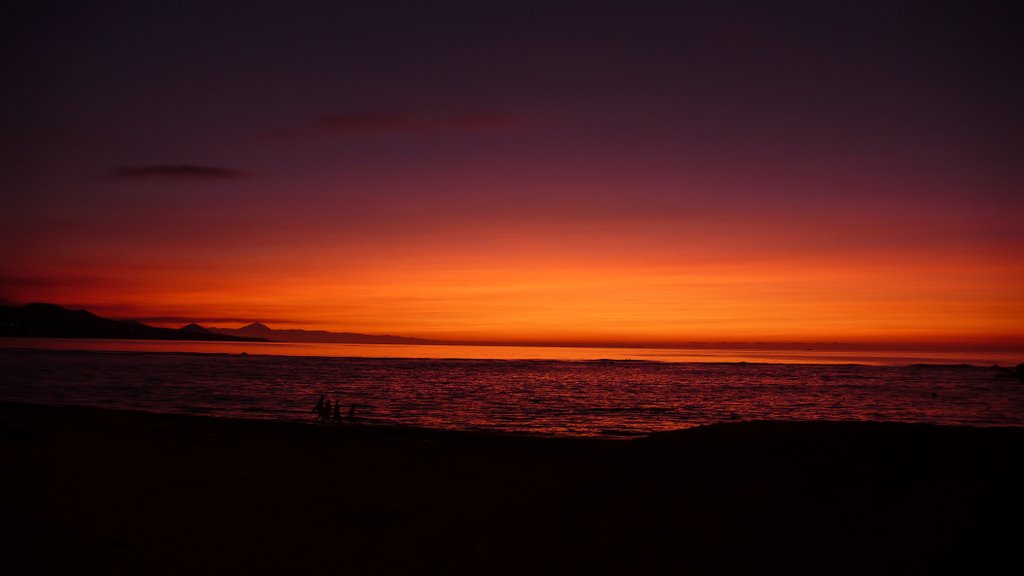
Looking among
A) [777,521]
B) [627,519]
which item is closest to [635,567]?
[627,519]

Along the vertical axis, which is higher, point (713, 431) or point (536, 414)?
point (713, 431)

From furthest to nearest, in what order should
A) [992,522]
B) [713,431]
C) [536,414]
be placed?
1. [536,414]
2. [713,431]
3. [992,522]

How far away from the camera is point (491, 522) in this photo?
10.0 metres

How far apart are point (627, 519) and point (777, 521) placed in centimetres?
204

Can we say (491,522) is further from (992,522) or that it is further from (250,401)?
(250,401)

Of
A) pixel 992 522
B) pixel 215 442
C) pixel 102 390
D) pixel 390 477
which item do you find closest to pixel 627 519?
pixel 992 522

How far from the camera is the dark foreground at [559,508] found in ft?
26.5

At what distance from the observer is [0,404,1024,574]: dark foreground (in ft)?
26.5

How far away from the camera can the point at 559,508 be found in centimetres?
1051

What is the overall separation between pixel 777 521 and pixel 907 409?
130 feet

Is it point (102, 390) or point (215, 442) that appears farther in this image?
point (102, 390)

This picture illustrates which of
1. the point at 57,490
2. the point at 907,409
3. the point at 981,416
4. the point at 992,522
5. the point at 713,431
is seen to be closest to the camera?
the point at 992,522

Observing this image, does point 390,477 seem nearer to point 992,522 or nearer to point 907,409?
point 992,522

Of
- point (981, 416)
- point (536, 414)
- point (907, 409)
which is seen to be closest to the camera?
point (536, 414)
